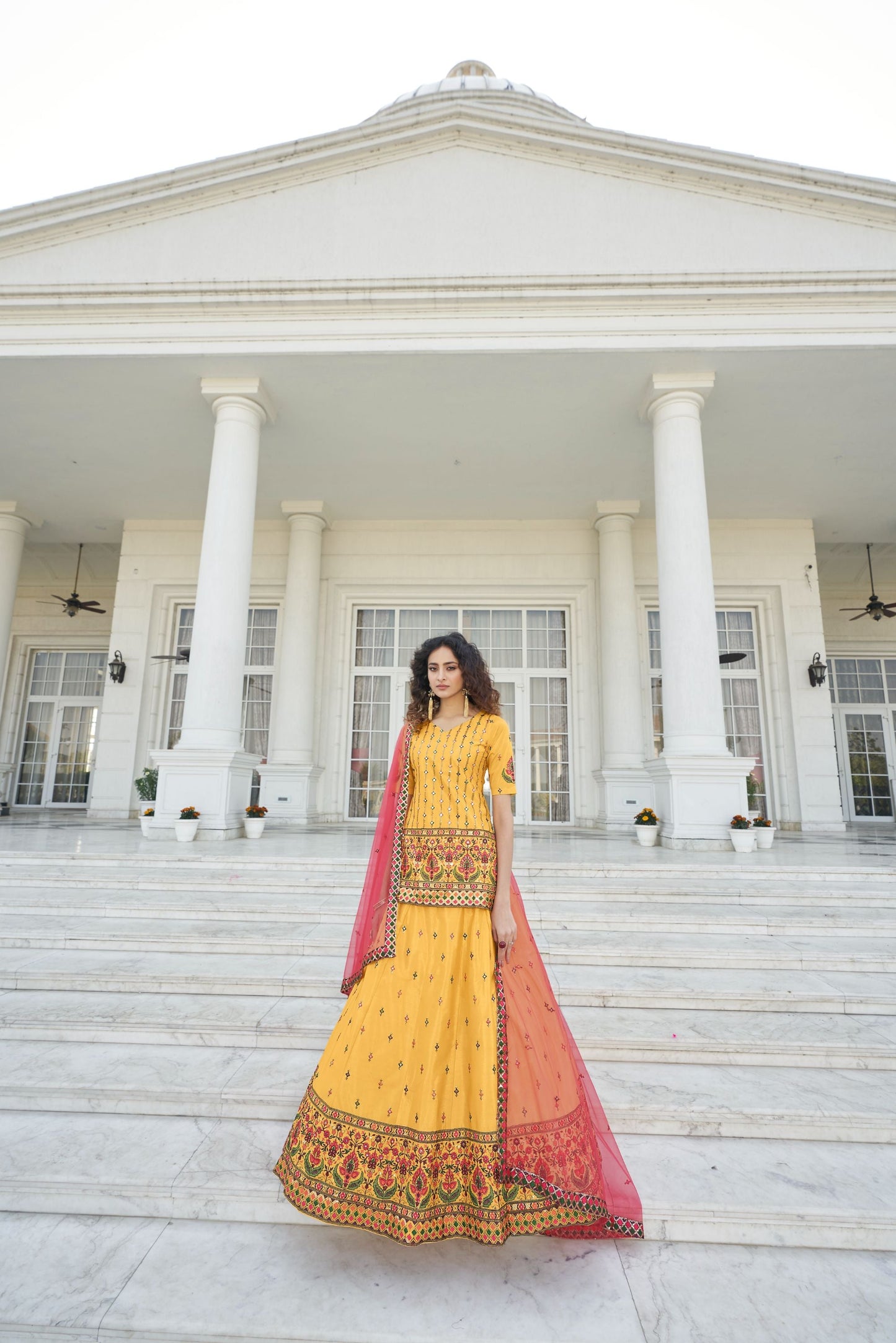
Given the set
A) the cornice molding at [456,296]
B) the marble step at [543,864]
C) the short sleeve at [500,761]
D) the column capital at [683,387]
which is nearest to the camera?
the short sleeve at [500,761]

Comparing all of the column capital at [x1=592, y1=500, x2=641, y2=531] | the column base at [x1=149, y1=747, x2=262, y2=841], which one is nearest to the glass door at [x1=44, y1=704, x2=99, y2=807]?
the column base at [x1=149, y1=747, x2=262, y2=841]

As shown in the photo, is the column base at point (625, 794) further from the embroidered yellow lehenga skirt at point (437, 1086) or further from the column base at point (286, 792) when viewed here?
the embroidered yellow lehenga skirt at point (437, 1086)

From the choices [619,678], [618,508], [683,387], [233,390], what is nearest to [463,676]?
[683,387]

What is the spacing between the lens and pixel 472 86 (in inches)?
563

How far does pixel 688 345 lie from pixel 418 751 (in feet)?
19.9

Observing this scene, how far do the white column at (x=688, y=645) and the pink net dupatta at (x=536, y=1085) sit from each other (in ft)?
14.7

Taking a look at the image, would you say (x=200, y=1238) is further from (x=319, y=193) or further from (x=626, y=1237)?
(x=319, y=193)

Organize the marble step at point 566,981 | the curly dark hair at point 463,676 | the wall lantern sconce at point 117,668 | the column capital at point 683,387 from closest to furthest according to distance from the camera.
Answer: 1. the curly dark hair at point 463,676
2. the marble step at point 566,981
3. the column capital at point 683,387
4. the wall lantern sconce at point 117,668

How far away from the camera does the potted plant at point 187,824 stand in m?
6.28

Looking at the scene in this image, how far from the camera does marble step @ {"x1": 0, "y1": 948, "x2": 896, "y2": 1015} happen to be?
3.01 metres

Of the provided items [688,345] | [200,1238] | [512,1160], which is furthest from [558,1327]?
[688,345]

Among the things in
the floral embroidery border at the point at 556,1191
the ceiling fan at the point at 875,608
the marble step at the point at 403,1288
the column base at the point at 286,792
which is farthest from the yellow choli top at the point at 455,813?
the ceiling fan at the point at 875,608

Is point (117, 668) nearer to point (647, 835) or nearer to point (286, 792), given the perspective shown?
point (286, 792)

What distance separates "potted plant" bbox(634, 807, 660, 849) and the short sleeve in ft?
16.1
